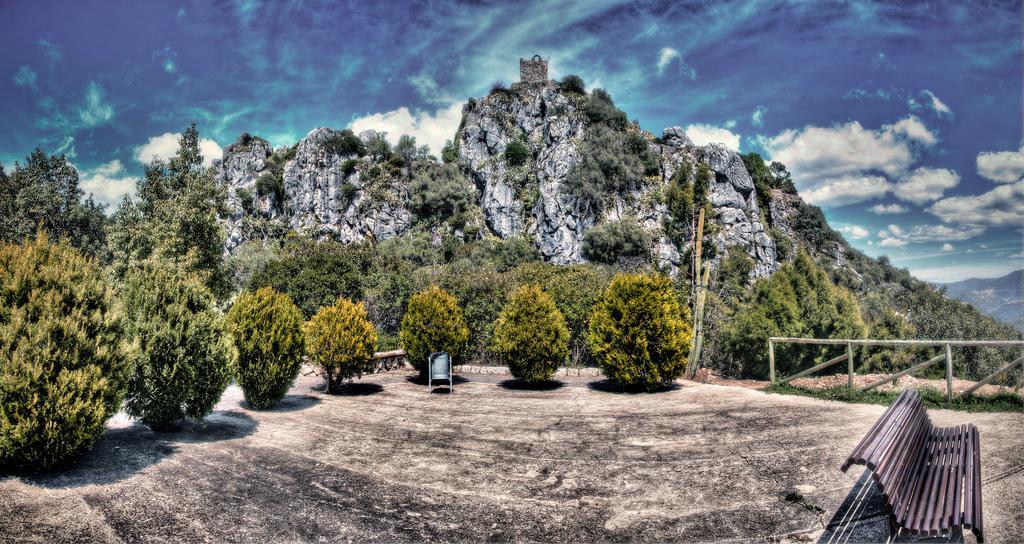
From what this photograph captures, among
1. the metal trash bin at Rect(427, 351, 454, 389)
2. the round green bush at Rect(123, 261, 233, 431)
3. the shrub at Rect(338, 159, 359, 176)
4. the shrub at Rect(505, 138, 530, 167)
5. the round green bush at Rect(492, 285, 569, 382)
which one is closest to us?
the round green bush at Rect(123, 261, 233, 431)

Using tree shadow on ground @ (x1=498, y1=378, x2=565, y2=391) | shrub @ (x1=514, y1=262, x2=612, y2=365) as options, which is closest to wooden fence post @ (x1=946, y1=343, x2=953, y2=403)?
tree shadow on ground @ (x1=498, y1=378, x2=565, y2=391)

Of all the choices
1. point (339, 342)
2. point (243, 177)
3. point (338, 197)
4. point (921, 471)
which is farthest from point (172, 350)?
point (243, 177)

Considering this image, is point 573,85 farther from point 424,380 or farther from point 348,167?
point 424,380

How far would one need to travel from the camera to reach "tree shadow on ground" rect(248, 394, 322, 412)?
812cm

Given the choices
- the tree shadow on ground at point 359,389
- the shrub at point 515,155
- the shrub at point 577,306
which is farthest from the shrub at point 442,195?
the tree shadow on ground at point 359,389

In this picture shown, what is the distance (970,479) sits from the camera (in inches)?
124

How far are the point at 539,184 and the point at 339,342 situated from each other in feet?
180

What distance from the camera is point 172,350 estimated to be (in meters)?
5.93

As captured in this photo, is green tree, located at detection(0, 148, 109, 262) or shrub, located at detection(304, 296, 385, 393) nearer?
shrub, located at detection(304, 296, 385, 393)

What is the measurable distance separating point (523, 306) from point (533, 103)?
64.3m

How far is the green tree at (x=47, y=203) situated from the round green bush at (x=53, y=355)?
113 feet

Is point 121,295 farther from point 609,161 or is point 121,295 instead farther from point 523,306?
point 609,161

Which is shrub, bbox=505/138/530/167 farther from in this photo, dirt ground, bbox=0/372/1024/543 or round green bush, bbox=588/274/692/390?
dirt ground, bbox=0/372/1024/543

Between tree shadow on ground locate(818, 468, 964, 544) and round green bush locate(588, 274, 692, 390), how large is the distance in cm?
540
